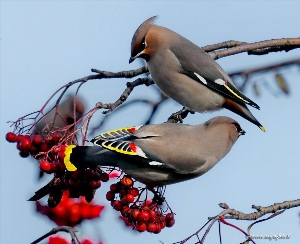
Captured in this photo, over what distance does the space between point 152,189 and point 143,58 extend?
119 cm

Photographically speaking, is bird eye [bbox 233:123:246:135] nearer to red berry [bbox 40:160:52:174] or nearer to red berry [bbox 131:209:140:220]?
red berry [bbox 131:209:140:220]

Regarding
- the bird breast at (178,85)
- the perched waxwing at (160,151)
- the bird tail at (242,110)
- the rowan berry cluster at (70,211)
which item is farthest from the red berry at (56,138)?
the bird tail at (242,110)

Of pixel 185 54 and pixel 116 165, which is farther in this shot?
pixel 185 54

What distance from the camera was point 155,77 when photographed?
445 cm

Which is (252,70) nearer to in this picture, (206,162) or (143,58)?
(206,162)

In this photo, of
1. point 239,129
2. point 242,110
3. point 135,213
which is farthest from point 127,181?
point 242,110

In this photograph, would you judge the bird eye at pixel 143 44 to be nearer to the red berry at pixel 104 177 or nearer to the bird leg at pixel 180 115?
the bird leg at pixel 180 115

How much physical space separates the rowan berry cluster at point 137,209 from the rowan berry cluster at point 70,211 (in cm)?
40

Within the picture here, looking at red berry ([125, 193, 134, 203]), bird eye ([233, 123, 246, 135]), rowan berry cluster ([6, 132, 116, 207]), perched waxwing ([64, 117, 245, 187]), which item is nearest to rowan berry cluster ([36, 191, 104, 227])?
rowan berry cluster ([6, 132, 116, 207])

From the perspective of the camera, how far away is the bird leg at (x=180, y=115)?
4.18 metres

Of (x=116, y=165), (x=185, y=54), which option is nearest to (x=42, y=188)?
(x=116, y=165)

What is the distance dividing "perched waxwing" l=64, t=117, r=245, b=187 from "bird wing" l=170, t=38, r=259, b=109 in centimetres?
47

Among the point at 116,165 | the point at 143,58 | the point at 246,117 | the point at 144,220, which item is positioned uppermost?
the point at 143,58

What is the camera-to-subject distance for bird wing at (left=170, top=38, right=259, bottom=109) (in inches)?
172
